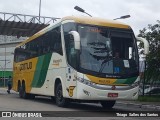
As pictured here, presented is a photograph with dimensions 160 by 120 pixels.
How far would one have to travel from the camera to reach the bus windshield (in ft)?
54.1

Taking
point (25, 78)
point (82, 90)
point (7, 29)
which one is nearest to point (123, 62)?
point (82, 90)

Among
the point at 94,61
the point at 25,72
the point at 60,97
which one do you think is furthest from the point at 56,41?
the point at 25,72

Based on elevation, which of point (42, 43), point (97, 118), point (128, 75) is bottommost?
point (97, 118)

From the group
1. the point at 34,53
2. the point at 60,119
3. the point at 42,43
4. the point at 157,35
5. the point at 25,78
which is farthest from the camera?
the point at 157,35

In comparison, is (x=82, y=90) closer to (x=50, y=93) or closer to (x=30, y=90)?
(x=50, y=93)

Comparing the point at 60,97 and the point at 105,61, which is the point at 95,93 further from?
the point at 60,97

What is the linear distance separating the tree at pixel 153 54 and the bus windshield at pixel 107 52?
1512 centimetres

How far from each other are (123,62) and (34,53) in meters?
8.16

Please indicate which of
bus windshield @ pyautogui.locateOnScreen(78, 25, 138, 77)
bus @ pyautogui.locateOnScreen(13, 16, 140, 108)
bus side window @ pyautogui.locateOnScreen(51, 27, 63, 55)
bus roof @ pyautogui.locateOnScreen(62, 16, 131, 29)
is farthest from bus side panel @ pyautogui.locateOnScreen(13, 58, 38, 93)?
bus windshield @ pyautogui.locateOnScreen(78, 25, 138, 77)

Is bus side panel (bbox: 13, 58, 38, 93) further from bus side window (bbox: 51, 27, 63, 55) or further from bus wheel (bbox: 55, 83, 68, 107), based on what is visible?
bus wheel (bbox: 55, 83, 68, 107)

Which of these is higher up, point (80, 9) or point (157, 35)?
point (80, 9)

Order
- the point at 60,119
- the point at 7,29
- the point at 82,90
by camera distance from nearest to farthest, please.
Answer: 1. the point at 60,119
2. the point at 82,90
3. the point at 7,29

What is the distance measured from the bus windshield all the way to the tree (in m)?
15.1

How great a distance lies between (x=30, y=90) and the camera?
24375 millimetres
